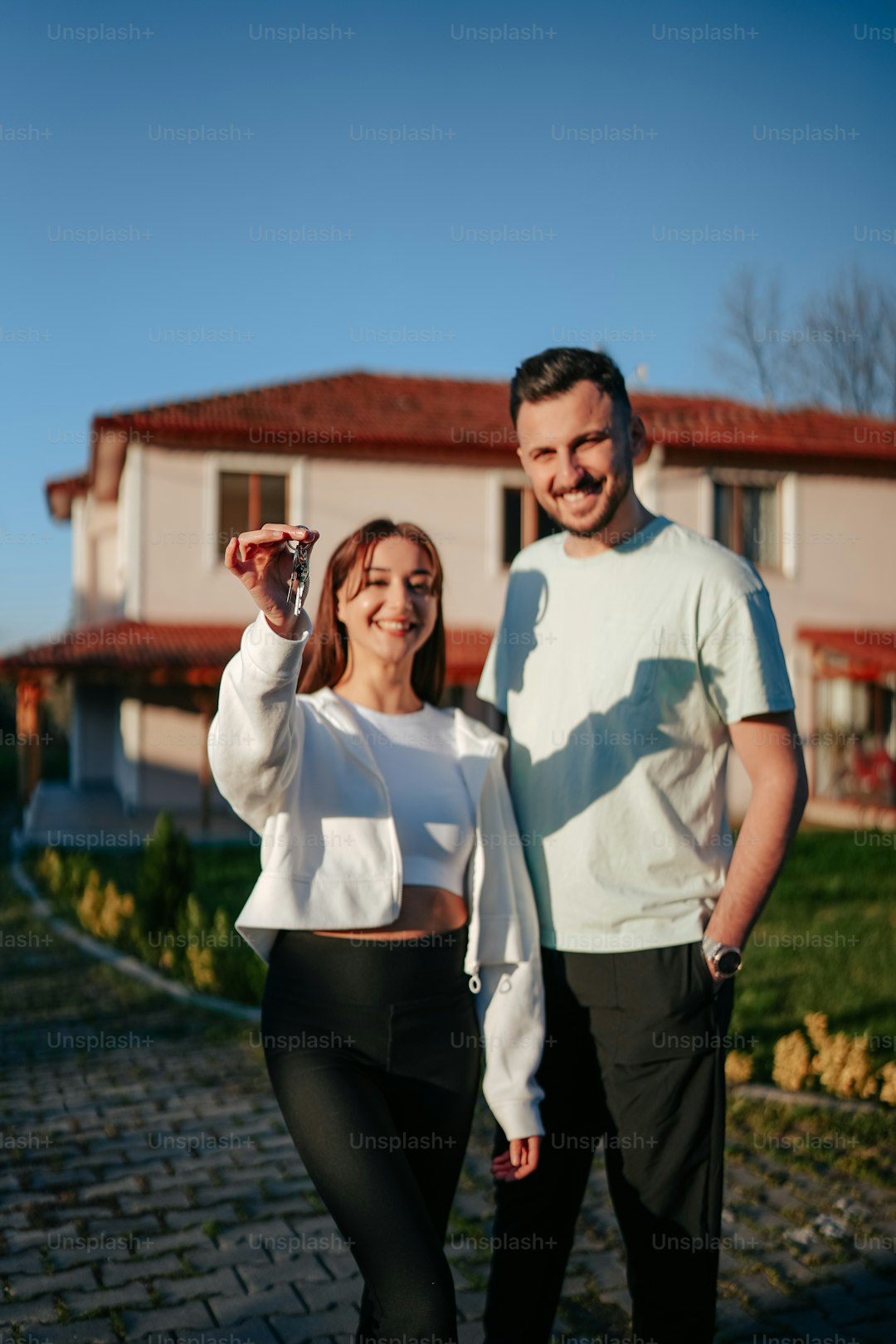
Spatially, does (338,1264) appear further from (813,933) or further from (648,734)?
(813,933)

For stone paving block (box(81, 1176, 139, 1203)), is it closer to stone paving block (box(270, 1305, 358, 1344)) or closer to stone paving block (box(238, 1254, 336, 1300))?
stone paving block (box(238, 1254, 336, 1300))

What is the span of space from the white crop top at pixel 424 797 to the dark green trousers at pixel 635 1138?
358mm

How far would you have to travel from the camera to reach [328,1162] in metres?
2.51

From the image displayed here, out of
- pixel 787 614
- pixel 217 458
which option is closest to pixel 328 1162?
pixel 217 458

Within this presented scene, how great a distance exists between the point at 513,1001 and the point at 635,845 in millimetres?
492

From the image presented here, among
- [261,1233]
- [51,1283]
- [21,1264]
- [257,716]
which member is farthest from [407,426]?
[257,716]

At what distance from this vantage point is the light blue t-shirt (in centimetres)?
277

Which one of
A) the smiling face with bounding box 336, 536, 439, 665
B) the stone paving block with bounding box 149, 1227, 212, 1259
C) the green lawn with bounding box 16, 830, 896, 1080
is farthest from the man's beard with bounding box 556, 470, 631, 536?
the green lawn with bounding box 16, 830, 896, 1080

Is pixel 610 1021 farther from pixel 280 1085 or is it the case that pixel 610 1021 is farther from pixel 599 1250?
pixel 599 1250

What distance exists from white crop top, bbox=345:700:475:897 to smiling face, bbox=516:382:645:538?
695mm

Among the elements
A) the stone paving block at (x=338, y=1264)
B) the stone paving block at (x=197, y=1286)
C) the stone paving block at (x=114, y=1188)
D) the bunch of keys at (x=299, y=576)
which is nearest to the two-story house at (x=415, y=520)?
the stone paving block at (x=114, y=1188)

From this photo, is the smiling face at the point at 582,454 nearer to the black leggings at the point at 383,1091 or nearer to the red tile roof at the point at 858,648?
the black leggings at the point at 383,1091

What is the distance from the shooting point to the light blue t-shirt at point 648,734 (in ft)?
9.08

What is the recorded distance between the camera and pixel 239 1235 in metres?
4.47
